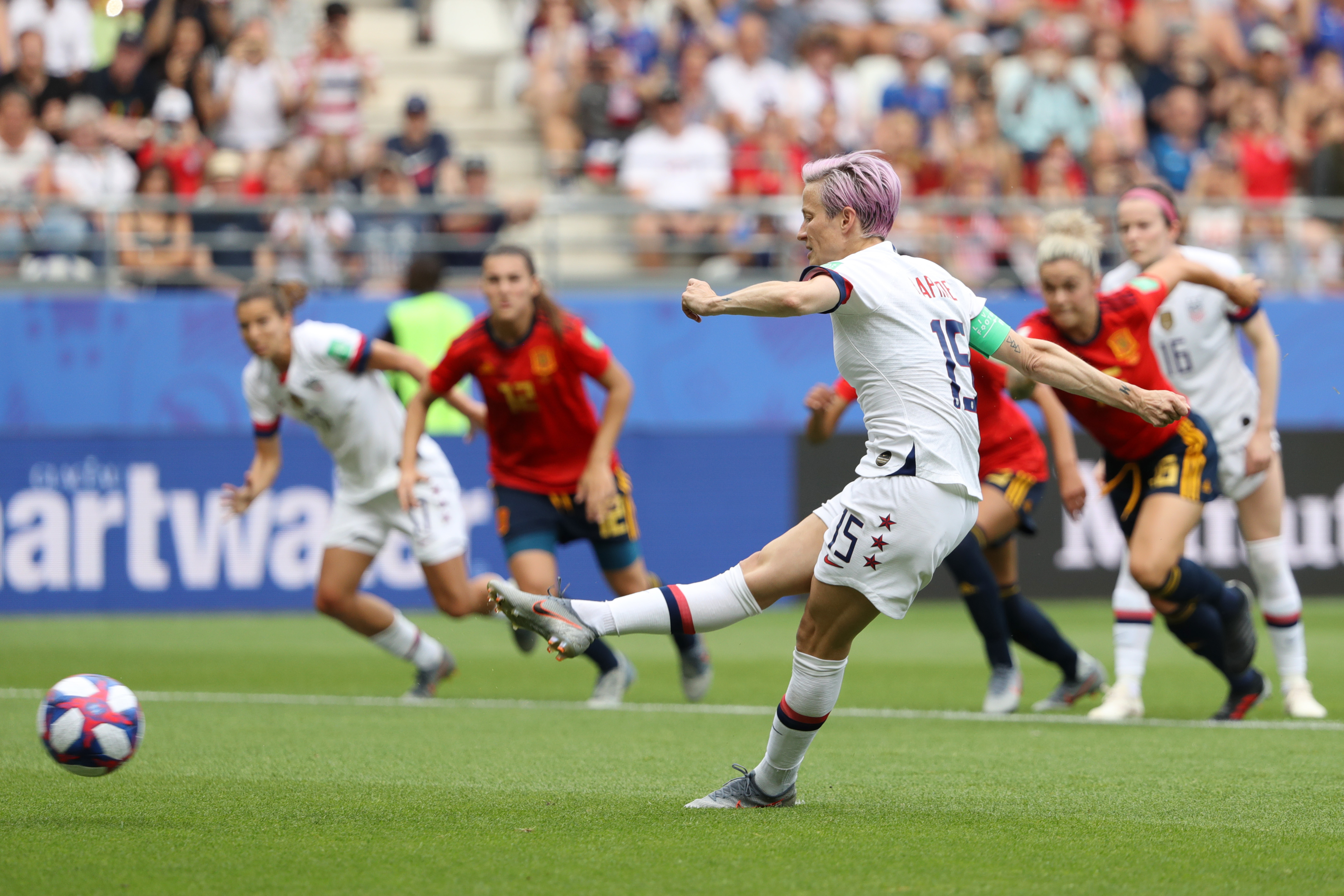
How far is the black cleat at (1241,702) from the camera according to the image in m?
7.64

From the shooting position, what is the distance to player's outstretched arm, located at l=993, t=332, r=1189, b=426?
497cm

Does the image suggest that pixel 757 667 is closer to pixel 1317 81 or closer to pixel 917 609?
pixel 917 609

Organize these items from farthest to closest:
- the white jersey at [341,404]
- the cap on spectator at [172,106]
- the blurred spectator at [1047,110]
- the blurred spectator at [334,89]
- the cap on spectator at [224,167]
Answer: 1. the blurred spectator at [1047,110]
2. the blurred spectator at [334,89]
3. the cap on spectator at [172,106]
4. the cap on spectator at [224,167]
5. the white jersey at [341,404]

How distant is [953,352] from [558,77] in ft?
42.7

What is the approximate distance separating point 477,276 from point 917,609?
191 inches

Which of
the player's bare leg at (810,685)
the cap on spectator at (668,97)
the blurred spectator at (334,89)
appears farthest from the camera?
the blurred spectator at (334,89)

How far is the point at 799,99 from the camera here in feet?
57.1

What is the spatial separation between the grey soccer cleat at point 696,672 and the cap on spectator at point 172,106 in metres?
9.02

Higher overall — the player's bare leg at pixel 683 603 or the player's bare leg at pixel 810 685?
the player's bare leg at pixel 683 603

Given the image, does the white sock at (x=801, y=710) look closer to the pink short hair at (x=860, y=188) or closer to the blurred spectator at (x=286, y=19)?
the pink short hair at (x=860, y=188)

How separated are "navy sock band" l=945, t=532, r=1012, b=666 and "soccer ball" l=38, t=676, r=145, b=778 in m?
3.93

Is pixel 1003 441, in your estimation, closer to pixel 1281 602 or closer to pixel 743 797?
pixel 1281 602

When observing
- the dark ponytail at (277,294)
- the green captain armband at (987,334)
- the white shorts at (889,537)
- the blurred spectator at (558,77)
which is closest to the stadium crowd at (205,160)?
the blurred spectator at (558,77)

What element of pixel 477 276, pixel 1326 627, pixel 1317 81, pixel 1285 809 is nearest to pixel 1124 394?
pixel 1285 809
